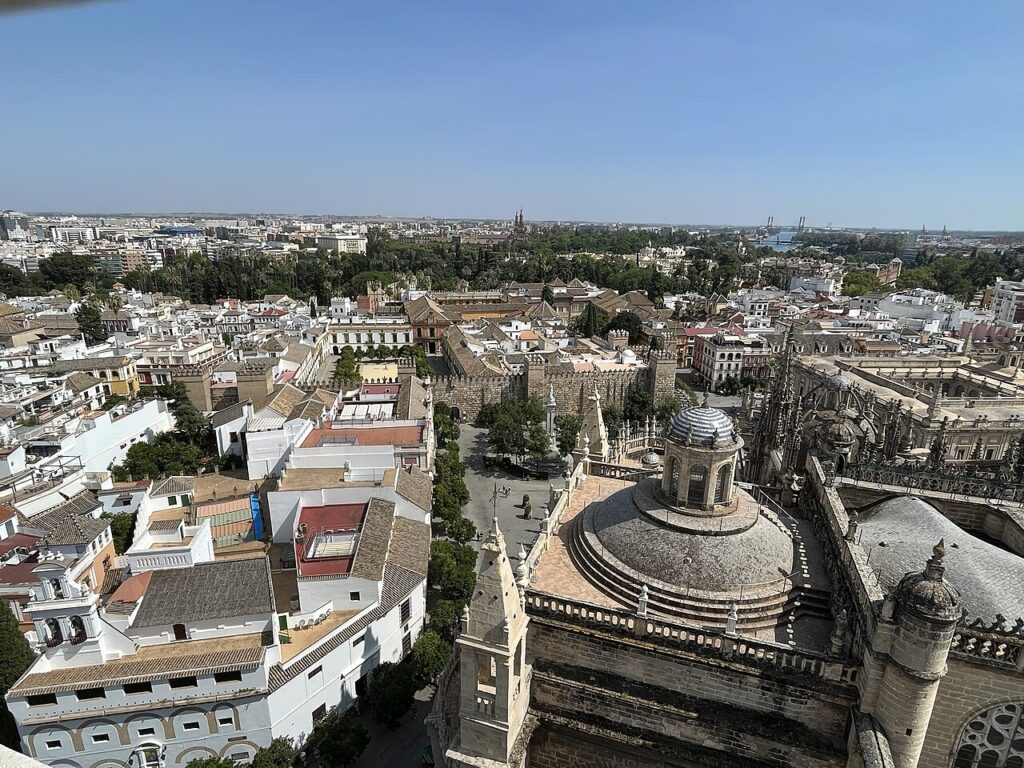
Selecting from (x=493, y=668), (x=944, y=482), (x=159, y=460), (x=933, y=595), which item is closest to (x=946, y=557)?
(x=933, y=595)

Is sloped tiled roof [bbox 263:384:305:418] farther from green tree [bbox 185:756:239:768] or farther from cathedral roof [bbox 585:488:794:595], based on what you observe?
cathedral roof [bbox 585:488:794:595]

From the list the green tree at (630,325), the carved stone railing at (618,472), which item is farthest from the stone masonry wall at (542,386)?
the carved stone railing at (618,472)

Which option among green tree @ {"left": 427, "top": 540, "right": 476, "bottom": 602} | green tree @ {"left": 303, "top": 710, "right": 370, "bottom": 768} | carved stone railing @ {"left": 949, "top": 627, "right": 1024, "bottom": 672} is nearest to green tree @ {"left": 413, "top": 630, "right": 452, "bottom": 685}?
green tree @ {"left": 427, "top": 540, "right": 476, "bottom": 602}

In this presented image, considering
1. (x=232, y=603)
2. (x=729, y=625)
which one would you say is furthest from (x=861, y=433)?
(x=232, y=603)

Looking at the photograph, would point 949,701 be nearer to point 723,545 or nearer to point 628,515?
point 723,545

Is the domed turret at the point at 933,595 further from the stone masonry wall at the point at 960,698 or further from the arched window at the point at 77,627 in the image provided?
the arched window at the point at 77,627

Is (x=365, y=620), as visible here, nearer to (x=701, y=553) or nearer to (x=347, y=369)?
(x=701, y=553)
